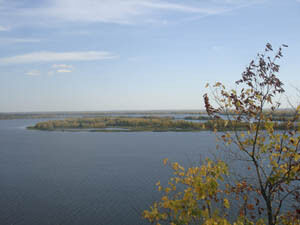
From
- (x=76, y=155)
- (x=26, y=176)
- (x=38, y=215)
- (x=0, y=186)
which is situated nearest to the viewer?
(x=38, y=215)

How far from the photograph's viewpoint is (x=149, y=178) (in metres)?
14.1

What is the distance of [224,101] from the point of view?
3.30 meters

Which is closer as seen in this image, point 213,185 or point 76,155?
point 213,185

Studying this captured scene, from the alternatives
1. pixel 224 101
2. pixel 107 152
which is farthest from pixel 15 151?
pixel 224 101

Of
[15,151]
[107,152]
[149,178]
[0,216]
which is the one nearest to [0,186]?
[0,216]

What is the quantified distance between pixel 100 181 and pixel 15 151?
13.8m

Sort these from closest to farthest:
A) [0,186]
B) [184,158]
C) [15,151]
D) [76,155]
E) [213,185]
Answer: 1. [213,185]
2. [0,186]
3. [184,158]
4. [76,155]
5. [15,151]

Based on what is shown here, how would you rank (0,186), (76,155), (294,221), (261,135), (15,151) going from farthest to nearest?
(15,151), (76,155), (0,186), (261,135), (294,221)

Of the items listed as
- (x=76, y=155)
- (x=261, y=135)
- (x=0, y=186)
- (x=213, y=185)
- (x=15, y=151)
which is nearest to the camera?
(x=213, y=185)

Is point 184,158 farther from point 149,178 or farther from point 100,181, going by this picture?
point 100,181

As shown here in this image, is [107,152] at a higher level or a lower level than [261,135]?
lower

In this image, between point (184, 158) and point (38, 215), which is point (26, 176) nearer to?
point (38, 215)

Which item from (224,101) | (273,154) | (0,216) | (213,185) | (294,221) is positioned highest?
(224,101)

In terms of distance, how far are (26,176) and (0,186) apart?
6.26 feet
